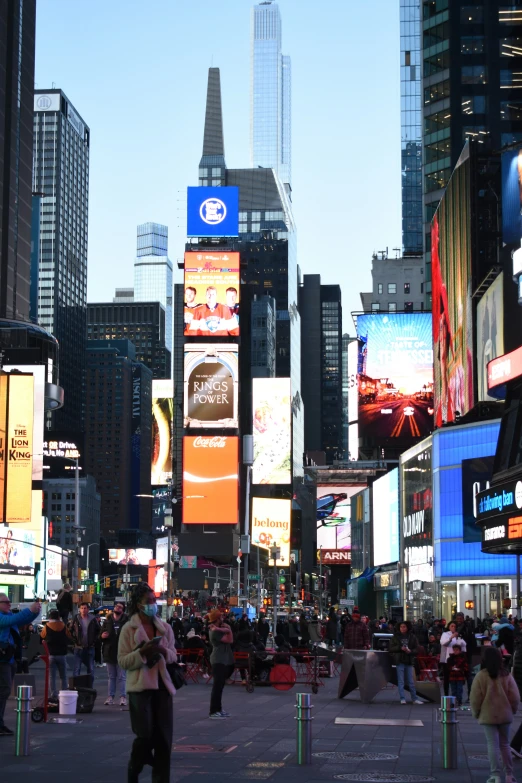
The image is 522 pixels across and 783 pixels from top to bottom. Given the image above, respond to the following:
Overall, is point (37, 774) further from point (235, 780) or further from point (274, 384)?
point (274, 384)

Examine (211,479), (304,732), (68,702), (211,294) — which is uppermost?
(211,294)

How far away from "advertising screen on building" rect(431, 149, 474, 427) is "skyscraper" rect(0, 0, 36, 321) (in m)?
69.9

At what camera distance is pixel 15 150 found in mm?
141000

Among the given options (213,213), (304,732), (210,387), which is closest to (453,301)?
(304,732)

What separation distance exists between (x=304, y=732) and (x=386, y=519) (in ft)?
265

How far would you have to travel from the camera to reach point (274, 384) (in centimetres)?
15162

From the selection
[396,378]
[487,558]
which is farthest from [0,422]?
[396,378]

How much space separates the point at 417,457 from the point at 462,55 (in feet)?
174

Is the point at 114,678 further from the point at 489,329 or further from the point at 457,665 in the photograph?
the point at 489,329

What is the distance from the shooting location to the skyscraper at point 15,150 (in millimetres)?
136125

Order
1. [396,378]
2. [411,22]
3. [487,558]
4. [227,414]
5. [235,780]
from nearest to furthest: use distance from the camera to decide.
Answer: [235,780], [487,558], [396,378], [227,414], [411,22]

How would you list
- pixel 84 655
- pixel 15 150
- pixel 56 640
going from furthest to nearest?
pixel 15 150
pixel 84 655
pixel 56 640

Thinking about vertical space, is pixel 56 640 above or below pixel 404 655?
above

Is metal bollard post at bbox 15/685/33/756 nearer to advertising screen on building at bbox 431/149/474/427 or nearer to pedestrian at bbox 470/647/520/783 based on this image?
pedestrian at bbox 470/647/520/783
